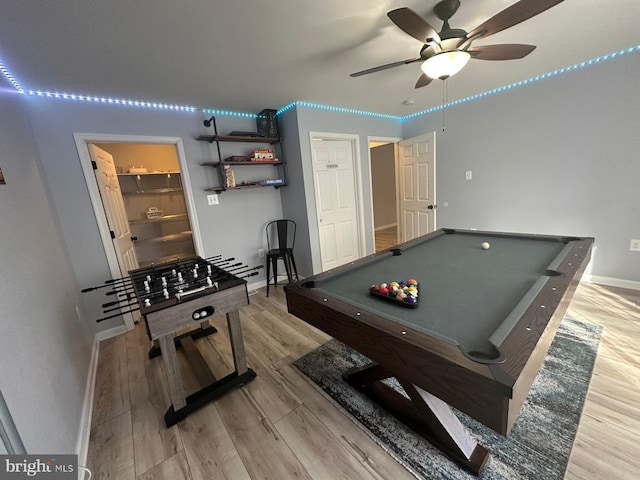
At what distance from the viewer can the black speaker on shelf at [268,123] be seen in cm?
332

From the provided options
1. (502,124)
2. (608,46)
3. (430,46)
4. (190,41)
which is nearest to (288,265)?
(190,41)

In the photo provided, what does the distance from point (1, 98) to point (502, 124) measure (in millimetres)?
4842

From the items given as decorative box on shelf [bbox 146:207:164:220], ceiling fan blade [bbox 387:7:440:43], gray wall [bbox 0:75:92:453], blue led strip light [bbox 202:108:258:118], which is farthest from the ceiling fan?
decorative box on shelf [bbox 146:207:164:220]

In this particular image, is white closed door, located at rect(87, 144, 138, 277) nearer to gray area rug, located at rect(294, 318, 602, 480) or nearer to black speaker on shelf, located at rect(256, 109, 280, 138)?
black speaker on shelf, located at rect(256, 109, 280, 138)

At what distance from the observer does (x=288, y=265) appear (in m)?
3.38

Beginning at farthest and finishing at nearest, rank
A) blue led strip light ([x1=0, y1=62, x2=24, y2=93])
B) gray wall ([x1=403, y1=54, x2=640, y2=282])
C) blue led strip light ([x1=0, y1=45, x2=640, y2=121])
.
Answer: gray wall ([x1=403, y1=54, x2=640, y2=282]) → blue led strip light ([x1=0, y1=45, x2=640, y2=121]) → blue led strip light ([x1=0, y1=62, x2=24, y2=93])

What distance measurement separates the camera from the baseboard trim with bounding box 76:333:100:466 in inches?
55.3

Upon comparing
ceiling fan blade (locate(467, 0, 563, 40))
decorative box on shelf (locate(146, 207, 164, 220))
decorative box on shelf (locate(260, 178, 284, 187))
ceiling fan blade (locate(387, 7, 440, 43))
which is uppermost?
ceiling fan blade (locate(387, 7, 440, 43))

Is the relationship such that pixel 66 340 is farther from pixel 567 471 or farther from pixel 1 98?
pixel 567 471

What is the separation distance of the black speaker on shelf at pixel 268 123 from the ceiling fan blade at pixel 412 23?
2222mm

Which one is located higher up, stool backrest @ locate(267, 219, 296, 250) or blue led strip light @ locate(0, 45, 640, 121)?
blue led strip light @ locate(0, 45, 640, 121)

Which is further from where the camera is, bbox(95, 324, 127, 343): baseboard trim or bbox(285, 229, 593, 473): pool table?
bbox(95, 324, 127, 343): baseboard trim

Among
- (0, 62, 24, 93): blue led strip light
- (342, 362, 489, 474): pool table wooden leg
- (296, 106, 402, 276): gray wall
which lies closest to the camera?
(342, 362, 489, 474): pool table wooden leg

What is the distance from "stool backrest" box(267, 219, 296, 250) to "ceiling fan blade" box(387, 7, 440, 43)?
258cm
